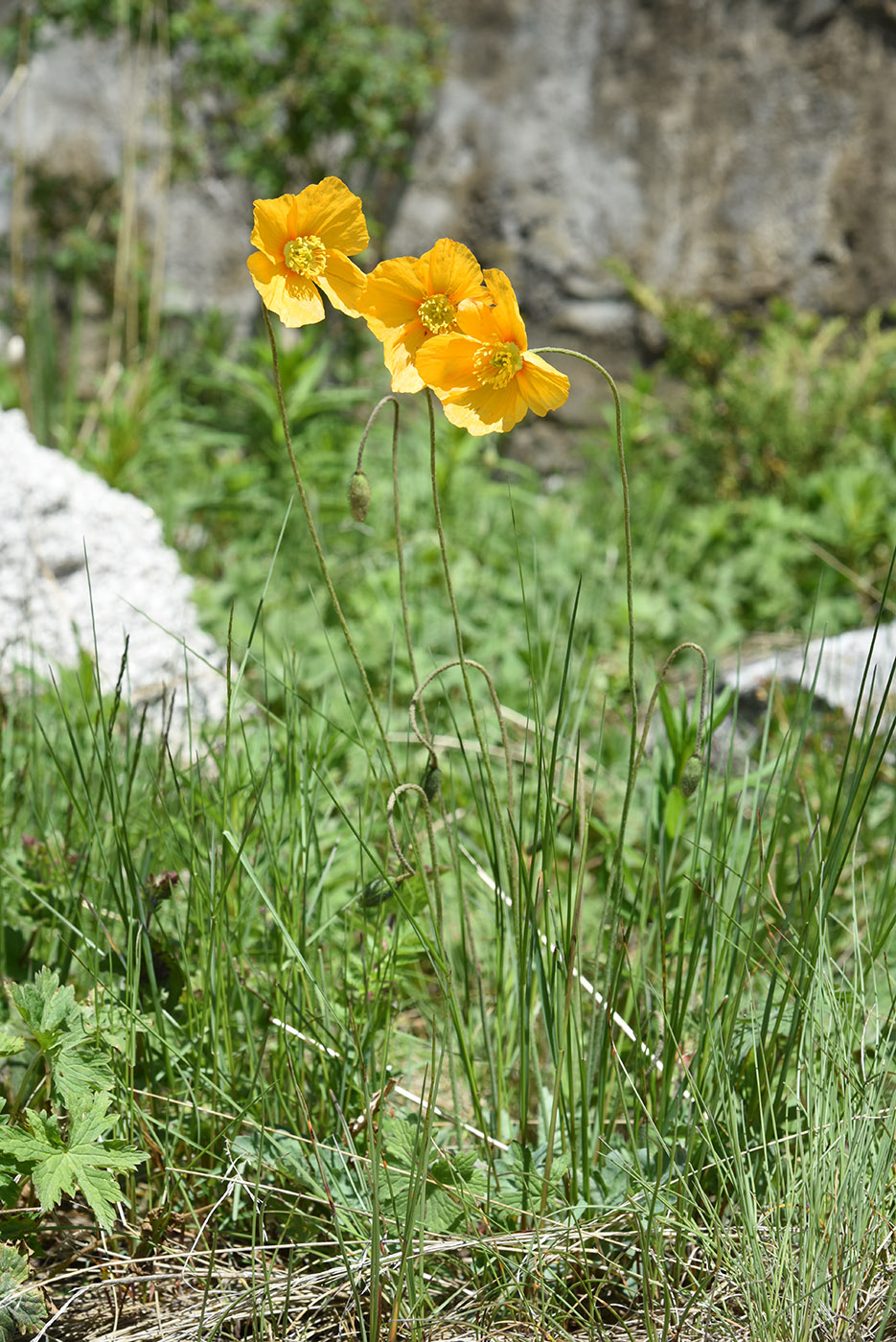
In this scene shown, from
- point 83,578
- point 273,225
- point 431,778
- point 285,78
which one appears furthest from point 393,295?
point 285,78

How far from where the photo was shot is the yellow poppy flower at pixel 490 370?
3.22 ft

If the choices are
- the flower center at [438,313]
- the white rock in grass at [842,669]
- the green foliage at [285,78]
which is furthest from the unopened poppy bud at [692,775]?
the green foliage at [285,78]

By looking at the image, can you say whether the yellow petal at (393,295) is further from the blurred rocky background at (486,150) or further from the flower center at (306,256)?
the blurred rocky background at (486,150)

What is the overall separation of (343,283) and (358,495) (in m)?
0.23

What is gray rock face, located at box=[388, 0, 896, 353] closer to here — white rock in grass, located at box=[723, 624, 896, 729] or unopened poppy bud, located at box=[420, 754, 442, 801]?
white rock in grass, located at box=[723, 624, 896, 729]

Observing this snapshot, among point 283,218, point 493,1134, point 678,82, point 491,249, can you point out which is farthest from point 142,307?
point 493,1134

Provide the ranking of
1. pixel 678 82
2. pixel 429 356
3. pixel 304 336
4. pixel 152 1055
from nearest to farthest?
pixel 429 356 < pixel 152 1055 < pixel 304 336 < pixel 678 82

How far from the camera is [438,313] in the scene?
1.06 metres

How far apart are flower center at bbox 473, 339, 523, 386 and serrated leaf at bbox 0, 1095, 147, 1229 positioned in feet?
2.77

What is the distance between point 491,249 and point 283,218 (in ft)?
12.9

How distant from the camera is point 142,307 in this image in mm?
4477

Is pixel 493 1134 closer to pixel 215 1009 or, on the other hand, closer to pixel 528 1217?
pixel 528 1217

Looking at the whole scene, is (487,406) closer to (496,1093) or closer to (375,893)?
(375,893)

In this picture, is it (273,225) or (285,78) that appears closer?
(273,225)
